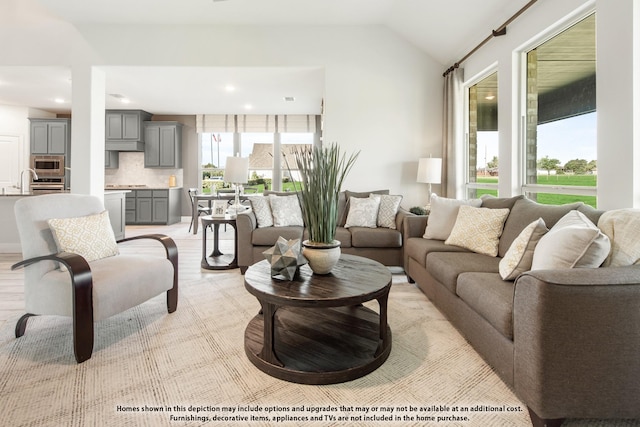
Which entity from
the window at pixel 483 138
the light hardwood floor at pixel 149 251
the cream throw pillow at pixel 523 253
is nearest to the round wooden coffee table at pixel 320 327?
the cream throw pillow at pixel 523 253

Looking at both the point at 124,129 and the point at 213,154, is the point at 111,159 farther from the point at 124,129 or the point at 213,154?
the point at 213,154

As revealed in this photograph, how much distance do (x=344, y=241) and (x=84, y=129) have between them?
3.81 m

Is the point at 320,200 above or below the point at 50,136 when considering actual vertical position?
below

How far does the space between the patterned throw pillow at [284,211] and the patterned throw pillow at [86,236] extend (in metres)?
1.74

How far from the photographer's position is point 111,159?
7.82 metres

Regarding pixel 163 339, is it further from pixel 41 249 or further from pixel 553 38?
pixel 553 38

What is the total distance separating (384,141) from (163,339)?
3.74 metres

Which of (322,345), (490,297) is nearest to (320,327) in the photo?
(322,345)

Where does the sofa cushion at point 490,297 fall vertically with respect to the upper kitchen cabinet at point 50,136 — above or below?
below

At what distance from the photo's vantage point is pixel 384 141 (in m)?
4.81

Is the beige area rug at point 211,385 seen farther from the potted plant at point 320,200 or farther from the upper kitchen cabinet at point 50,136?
the upper kitchen cabinet at point 50,136

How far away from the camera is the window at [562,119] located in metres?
2.64

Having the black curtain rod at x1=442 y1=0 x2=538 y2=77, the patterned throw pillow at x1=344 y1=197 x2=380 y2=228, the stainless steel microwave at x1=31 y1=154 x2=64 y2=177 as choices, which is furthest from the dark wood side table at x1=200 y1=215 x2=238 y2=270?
the stainless steel microwave at x1=31 y1=154 x2=64 y2=177

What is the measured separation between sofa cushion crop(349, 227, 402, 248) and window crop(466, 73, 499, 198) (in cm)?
138
